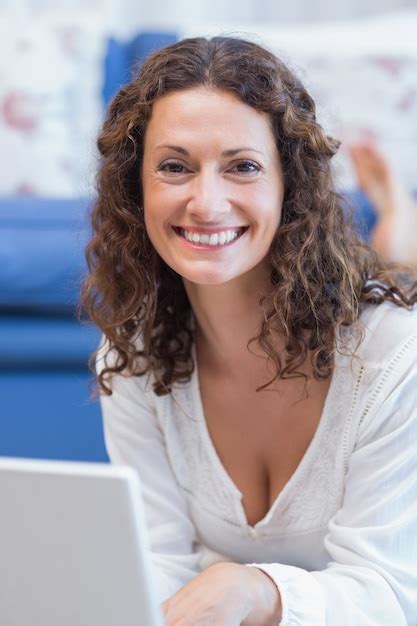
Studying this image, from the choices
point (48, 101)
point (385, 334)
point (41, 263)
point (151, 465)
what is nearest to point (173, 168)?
point (385, 334)

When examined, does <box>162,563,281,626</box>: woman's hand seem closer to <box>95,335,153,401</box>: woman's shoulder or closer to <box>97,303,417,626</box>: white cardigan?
<box>97,303,417,626</box>: white cardigan

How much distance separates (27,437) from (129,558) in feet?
4.07

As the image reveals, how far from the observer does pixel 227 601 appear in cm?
98

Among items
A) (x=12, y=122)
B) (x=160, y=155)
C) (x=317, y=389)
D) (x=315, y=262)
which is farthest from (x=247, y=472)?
(x=12, y=122)

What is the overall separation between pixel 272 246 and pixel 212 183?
13 cm

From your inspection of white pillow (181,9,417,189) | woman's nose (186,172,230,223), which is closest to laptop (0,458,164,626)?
woman's nose (186,172,230,223)

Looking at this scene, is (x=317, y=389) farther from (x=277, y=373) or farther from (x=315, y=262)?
(x=315, y=262)

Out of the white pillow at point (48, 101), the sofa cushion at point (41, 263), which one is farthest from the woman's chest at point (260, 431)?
the white pillow at point (48, 101)

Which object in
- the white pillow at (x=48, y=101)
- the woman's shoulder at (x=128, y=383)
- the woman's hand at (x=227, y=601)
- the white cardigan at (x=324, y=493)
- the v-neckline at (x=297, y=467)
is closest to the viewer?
the woman's hand at (x=227, y=601)

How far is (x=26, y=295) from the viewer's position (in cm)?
189

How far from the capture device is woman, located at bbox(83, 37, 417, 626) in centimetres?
110

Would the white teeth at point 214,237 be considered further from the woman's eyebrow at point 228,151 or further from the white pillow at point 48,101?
the white pillow at point 48,101

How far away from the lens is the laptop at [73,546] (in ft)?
2.39

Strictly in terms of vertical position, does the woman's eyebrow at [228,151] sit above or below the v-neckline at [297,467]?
above
